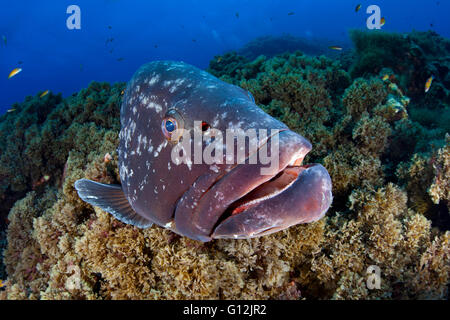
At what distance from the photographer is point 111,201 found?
10.0ft

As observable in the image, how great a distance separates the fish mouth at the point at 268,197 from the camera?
1.47m

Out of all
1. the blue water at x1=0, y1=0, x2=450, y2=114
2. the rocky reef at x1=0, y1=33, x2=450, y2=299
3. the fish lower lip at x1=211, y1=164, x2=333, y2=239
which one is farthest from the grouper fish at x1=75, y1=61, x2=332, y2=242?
the blue water at x1=0, y1=0, x2=450, y2=114

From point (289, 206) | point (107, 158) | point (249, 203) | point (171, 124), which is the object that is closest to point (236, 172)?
point (249, 203)

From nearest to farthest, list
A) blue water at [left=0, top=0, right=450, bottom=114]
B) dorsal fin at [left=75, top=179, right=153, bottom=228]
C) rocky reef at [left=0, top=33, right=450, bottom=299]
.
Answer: rocky reef at [left=0, top=33, right=450, bottom=299] < dorsal fin at [left=75, top=179, right=153, bottom=228] < blue water at [left=0, top=0, right=450, bottom=114]

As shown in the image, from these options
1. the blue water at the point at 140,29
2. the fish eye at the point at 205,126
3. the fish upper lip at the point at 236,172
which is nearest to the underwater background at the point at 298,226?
the fish upper lip at the point at 236,172

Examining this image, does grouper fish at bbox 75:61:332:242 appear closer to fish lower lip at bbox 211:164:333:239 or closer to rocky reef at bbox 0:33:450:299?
fish lower lip at bbox 211:164:333:239

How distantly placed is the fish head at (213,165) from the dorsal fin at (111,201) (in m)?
0.41

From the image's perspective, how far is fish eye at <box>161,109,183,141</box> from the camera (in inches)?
80.6

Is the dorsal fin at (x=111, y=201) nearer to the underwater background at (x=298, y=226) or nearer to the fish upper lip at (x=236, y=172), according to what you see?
the underwater background at (x=298, y=226)

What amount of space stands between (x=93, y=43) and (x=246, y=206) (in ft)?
433

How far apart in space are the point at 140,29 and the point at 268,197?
146893mm

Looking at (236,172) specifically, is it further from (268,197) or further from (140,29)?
(140,29)

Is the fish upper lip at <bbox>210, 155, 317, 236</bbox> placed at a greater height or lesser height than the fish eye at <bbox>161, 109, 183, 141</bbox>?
lesser
